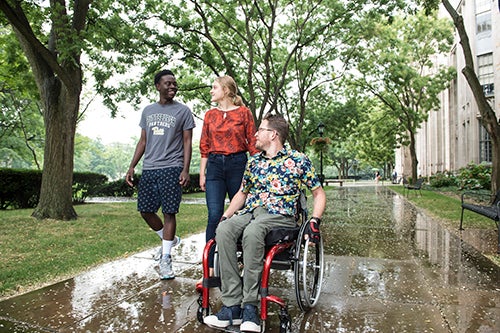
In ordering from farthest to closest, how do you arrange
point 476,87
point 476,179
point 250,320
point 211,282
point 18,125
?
point 18,125
point 476,179
point 476,87
point 211,282
point 250,320

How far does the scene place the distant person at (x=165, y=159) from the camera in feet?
13.7

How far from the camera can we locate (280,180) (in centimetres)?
325

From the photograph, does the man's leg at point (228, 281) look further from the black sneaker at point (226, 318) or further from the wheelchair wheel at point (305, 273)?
the wheelchair wheel at point (305, 273)

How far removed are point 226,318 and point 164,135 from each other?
81.9 inches

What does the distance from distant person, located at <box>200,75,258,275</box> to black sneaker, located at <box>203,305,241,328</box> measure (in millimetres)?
1130

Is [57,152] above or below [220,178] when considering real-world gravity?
above

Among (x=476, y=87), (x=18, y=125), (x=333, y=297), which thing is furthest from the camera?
(x=18, y=125)

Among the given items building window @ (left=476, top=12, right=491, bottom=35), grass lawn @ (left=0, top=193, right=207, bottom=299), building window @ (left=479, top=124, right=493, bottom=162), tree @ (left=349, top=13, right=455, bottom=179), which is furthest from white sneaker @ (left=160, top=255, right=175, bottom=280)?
building window @ (left=476, top=12, right=491, bottom=35)

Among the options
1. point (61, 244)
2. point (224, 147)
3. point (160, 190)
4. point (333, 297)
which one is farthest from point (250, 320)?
point (61, 244)

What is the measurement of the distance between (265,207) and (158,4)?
12.7m

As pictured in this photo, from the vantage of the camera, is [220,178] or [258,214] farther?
[220,178]

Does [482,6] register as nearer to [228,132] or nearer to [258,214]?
[228,132]

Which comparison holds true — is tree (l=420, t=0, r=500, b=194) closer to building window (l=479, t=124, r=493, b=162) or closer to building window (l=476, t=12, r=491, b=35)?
building window (l=479, t=124, r=493, b=162)

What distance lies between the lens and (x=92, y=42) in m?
8.61
